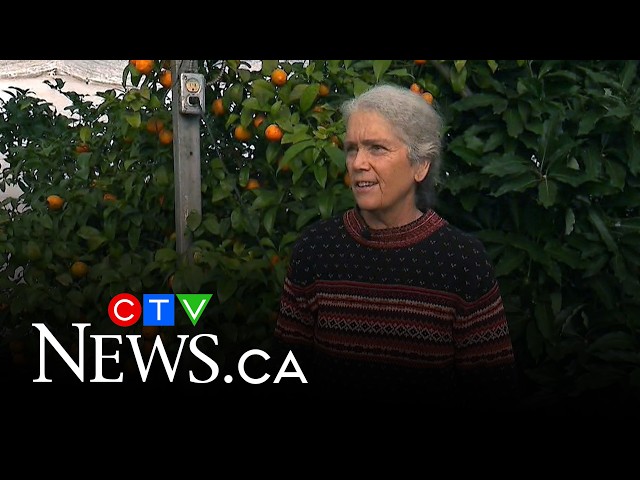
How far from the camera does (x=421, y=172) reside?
1.24m

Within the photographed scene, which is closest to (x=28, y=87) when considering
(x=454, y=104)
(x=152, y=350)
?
(x=152, y=350)

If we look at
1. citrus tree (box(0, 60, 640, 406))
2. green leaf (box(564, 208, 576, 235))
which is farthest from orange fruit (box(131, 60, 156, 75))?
green leaf (box(564, 208, 576, 235))

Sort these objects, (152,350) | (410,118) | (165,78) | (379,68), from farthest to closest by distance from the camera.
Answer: (165,78) < (379,68) < (152,350) < (410,118)

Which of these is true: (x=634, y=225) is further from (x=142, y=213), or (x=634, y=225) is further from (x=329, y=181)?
(x=142, y=213)

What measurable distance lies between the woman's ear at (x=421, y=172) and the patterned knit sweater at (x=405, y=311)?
0.06 meters

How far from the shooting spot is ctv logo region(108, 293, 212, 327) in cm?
134

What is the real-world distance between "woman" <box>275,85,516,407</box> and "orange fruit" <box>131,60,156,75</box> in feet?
1.94

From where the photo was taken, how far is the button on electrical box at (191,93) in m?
1.57

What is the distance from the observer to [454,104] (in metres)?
1.54

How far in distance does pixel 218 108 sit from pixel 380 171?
0.59 m

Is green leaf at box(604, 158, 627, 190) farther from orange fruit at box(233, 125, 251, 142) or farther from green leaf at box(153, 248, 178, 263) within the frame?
green leaf at box(153, 248, 178, 263)

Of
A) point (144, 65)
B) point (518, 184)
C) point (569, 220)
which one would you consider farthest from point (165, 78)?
point (569, 220)

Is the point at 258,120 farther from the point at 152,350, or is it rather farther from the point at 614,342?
the point at 614,342

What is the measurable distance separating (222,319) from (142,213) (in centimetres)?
36
